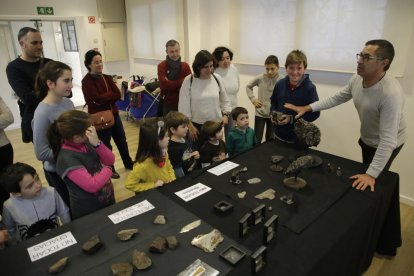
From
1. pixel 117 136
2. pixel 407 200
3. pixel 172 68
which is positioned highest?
pixel 172 68

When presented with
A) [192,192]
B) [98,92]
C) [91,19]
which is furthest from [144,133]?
[91,19]

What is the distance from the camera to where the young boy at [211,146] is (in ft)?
7.20

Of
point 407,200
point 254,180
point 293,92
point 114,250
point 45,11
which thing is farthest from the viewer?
point 45,11

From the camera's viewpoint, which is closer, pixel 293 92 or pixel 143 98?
pixel 293 92

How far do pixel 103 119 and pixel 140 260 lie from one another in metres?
2.04

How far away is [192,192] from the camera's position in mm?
1525

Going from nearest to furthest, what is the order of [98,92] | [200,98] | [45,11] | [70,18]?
[200,98]
[98,92]
[45,11]
[70,18]

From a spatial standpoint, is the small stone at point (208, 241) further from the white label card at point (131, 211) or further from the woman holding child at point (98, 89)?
the woman holding child at point (98, 89)

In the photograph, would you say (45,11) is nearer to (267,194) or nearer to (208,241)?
(267,194)

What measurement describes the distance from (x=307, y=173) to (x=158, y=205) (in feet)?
3.05

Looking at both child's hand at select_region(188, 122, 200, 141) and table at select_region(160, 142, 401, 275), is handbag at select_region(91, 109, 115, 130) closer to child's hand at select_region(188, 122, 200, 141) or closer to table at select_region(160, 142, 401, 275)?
child's hand at select_region(188, 122, 200, 141)

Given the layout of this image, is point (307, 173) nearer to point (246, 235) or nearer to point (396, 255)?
point (246, 235)

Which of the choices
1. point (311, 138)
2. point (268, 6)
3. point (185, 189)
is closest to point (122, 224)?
point (185, 189)

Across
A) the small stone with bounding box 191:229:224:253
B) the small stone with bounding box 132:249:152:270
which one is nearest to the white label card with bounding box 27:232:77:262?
the small stone with bounding box 132:249:152:270
